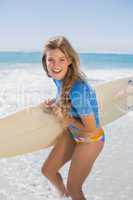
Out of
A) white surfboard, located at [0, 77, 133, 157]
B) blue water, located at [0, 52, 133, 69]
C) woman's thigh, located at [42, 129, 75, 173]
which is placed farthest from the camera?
blue water, located at [0, 52, 133, 69]

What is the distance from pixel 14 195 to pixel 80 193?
43 cm

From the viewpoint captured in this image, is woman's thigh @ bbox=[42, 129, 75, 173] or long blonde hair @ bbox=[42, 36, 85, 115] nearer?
long blonde hair @ bbox=[42, 36, 85, 115]

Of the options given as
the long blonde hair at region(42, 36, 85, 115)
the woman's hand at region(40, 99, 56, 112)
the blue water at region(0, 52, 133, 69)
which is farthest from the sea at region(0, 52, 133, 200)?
the blue water at region(0, 52, 133, 69)

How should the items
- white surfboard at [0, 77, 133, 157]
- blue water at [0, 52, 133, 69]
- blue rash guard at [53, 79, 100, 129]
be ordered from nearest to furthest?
blue rash guard at [53, 79, 100, 129]
white surfboard at [0, 77, 133, 157]
blue water at [0, 52, 133, 69]

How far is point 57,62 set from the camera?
5.00 feet

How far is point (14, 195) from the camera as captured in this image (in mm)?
1871

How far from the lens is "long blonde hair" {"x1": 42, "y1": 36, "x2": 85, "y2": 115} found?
58.9 inches

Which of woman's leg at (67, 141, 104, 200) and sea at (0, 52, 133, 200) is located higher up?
woman's leg at (67, 141, 104, 200)

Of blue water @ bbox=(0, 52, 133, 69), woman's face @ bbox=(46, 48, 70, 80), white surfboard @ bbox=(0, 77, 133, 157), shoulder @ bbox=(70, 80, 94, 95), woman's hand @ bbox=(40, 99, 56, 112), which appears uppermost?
woman's face @ bbox=(46, 48, 70, 80)

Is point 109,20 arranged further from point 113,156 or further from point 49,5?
point 113,156

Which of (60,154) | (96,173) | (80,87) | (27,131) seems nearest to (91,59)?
(96,173)

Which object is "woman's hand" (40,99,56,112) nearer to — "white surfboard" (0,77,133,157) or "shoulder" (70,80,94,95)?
"white surfboard" (0,77,133,157)

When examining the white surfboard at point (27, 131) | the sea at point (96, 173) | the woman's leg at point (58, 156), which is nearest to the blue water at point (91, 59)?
the sea at point (96, 173)

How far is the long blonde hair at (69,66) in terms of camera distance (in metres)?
1.50
